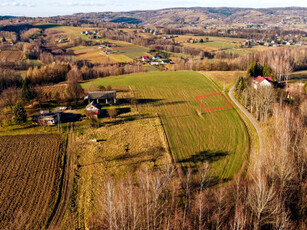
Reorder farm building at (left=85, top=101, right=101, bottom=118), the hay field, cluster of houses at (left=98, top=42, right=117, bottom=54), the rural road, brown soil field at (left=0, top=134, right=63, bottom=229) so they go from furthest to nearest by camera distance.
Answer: cluster of houses at (left=98, top=42, right=117, bottom=54) → the hay field → farm building at (left=85, top=101, right=101, bottom=118) → brown soil field at (left=0, top=134, right=63, bottom=229) → the rural road

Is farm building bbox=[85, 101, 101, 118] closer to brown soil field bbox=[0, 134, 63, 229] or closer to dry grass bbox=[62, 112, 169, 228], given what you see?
dry grass bbox=[62, 112, 169, 228]

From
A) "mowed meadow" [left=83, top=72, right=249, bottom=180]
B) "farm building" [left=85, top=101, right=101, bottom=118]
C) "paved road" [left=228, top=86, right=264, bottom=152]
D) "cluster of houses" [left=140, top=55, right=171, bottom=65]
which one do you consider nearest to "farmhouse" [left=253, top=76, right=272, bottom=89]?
"paved road" [left=228, top=86, right=264, bottom=152]

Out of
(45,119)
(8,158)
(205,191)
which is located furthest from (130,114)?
(205,191)

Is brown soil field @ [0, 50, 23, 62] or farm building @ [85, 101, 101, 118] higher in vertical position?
brown soil field @ [0, 50, 23, 62]

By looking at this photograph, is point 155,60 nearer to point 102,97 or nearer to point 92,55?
point 92,55

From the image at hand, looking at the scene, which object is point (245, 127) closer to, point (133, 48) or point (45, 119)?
point (45, 119)

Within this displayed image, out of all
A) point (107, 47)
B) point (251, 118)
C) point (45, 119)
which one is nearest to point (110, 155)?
point (45, 119)

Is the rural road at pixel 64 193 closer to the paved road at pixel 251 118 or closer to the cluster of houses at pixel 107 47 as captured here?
the paved road at pixel 251 118

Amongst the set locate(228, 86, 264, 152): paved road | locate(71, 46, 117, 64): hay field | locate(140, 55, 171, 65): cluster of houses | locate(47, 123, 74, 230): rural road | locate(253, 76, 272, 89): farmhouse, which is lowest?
locate(47, 123, 74, 230): rural road
